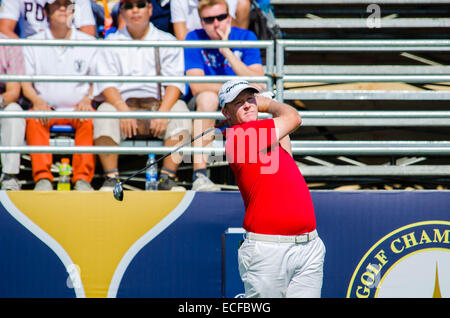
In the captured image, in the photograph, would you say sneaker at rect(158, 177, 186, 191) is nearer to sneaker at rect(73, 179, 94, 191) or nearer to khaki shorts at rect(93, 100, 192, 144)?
khaki shorts at rect(93, 100, 192, 144)

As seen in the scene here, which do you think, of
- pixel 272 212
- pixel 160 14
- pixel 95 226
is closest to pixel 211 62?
pixel 160 14

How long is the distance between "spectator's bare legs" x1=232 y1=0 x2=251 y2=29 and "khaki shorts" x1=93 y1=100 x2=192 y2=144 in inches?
43.5

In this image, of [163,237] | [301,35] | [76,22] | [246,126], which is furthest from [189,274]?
[301,35]

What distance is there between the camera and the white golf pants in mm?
3436

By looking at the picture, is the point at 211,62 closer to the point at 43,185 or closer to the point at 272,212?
the point at 43,185

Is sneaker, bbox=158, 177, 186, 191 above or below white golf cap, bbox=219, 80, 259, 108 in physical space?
below

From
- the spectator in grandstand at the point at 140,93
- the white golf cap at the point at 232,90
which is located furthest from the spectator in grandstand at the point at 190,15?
the white golf cap at the point at 232,90

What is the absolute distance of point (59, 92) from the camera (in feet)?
17.2

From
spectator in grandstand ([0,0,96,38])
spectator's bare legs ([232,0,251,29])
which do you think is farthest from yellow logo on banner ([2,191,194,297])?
spectator's bare legs ([232,0,251,29])

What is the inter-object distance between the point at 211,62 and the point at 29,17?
70.3 inches
